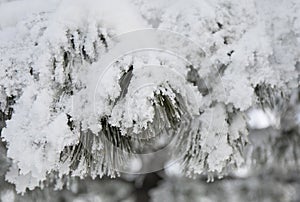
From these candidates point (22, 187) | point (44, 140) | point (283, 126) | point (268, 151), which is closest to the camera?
point (44, 140)

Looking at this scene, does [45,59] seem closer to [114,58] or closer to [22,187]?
[114,58]

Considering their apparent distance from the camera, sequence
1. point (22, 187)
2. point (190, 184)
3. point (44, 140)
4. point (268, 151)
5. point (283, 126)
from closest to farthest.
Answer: point (44, 140)
point (22, 187)
point (283, 126)
point (268, 151)
point (190, 184)

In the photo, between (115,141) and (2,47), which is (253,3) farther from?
(2,47)

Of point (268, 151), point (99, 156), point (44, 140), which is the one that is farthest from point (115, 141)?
point (268, 151)

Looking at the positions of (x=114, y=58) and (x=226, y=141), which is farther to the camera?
(x=226, y=141)

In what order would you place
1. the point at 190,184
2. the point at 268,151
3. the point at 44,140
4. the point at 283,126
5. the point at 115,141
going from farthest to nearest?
the point at 190,184 → the point at 268,151 → the point at 283,126 → the point at 115,141 → the point at 44,140

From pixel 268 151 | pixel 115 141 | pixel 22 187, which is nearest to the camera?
pixel 115 141

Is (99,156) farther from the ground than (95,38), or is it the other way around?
(95,38)

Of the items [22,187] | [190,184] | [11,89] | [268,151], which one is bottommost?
Result: [190,184]

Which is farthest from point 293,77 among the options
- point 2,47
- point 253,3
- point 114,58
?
point 2,47
